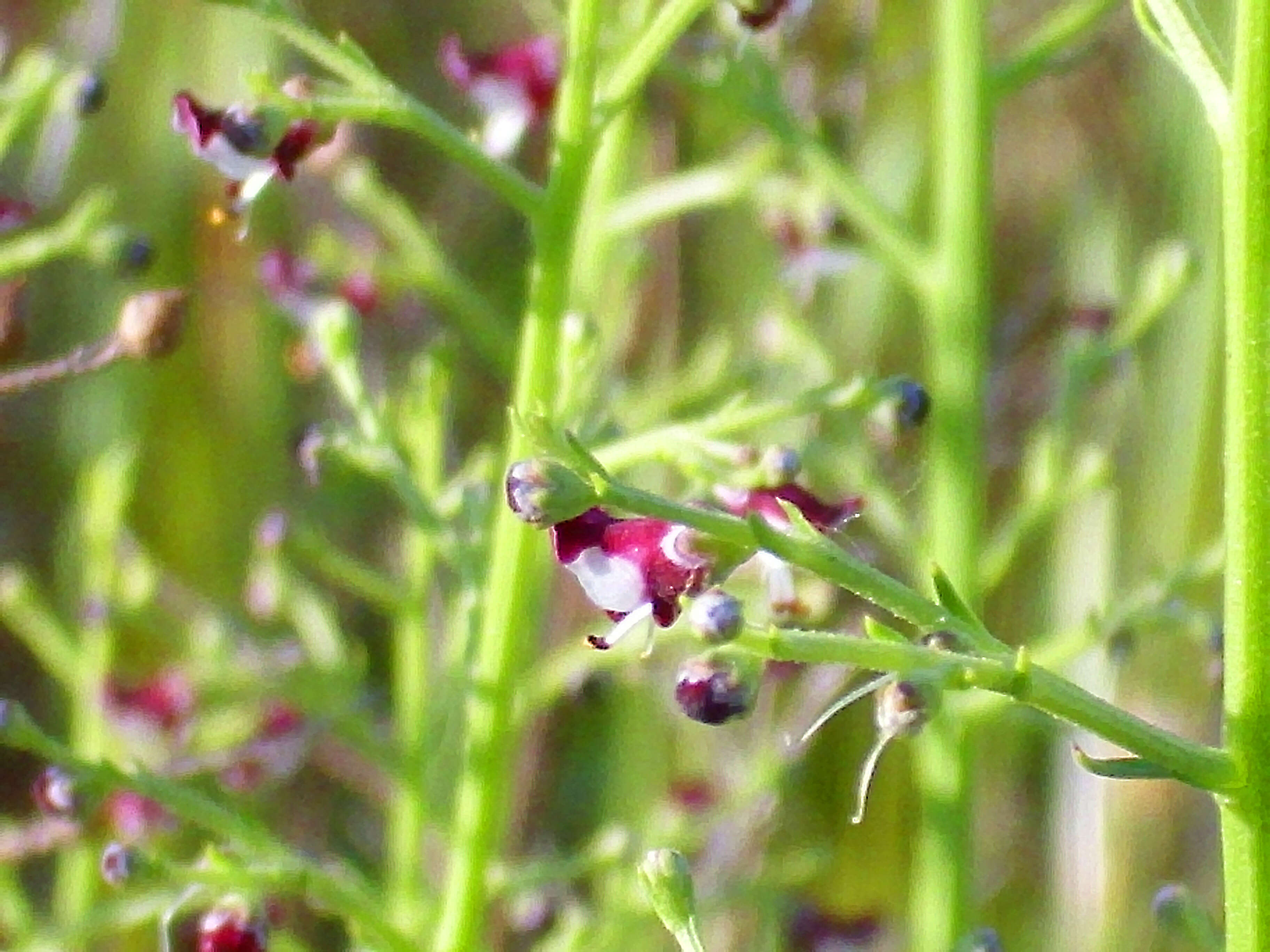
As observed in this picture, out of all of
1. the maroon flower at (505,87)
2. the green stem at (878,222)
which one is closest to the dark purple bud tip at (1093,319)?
the green stem at (878,222)

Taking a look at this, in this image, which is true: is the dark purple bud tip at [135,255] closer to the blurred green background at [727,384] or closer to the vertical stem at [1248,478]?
the blurred green background at [727,384]

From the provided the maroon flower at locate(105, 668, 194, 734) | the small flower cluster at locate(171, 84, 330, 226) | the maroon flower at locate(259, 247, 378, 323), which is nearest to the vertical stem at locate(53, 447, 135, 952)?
the maroon flower at locate(105, 668, 194, 734)

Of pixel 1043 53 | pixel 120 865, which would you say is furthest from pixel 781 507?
pixel 1043 53

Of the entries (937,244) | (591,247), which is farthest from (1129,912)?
(591,247)

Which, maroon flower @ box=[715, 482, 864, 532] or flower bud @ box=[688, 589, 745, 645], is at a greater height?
maroon flower @ box=[715, 482, 864, 532]

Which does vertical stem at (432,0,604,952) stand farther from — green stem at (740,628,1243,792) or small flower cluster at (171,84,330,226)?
green stem at (740,628,1243,792)

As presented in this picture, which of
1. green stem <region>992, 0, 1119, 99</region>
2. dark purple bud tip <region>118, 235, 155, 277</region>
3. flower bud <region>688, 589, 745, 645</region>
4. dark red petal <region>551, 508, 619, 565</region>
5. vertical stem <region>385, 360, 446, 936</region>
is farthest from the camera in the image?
green stem <region>992, 0, 1119, 99</region>

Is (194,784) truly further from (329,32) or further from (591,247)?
Result: (329,32)
